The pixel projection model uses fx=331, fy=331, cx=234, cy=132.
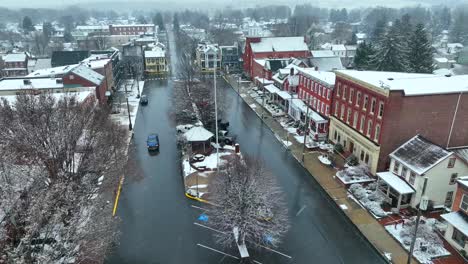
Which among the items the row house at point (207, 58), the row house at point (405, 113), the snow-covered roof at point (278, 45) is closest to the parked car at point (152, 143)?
the row house at point (405, 113)

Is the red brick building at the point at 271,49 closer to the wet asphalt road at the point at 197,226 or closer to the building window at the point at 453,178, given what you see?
the wet asphalt road at the point at 197,226

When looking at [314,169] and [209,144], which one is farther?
[209,144]

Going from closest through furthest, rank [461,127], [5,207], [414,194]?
[5,207] < [414,194] < [461,127]

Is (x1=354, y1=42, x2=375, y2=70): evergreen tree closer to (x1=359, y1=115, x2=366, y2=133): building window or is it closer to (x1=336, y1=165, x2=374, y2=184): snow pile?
(x1=359, y1=115, x2=366, y2=133): building window

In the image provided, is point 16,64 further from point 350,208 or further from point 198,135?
point 350,208

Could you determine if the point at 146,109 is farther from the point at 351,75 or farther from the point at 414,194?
the point at 414,194

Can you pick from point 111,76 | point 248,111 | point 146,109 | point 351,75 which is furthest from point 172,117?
point 351,75

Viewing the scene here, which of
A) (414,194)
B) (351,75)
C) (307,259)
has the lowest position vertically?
(307,259)
